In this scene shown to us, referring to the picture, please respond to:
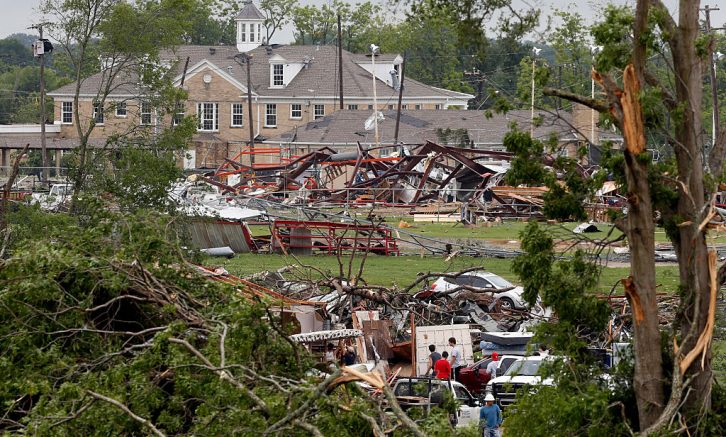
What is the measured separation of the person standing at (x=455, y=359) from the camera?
22489 mm

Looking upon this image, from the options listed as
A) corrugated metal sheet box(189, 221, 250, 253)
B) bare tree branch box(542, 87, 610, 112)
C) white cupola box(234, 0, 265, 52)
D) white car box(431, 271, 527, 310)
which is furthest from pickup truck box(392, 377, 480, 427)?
white cupola box(234, 0, 265, 52)

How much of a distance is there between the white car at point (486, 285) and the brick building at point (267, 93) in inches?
1912

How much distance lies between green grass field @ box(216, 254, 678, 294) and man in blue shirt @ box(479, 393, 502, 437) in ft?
45.1

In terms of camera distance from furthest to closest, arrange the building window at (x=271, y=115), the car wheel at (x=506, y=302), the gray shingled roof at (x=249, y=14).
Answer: the gray shingled roof at (x=249, y=14), the building window at (x=271, y=115), the car wheel at (x=506, y=302)

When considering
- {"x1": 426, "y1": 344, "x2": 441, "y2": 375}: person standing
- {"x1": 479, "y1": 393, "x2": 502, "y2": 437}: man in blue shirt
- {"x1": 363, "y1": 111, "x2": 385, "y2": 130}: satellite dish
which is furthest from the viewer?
{"x1": 363, "y1": 111, "x2": 385, "y2": 130}: satellite dish

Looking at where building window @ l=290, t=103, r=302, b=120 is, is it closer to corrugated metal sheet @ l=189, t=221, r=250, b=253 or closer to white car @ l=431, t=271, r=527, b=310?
corrugated metal sheet @ l=189, t=221, r=250, b=253

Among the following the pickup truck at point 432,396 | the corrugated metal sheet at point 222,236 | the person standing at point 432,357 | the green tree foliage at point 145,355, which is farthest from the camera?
the corrugated metal sheet at point 222,236

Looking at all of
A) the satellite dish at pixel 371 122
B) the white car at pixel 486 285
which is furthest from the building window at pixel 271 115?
the white car at pixel 486 285

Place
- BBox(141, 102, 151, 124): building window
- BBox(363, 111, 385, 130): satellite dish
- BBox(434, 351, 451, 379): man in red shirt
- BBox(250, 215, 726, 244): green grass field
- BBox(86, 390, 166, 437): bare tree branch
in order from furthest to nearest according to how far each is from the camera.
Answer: BBox(363, 111, 385, 130): satellite dish → BBox(250, 215, 726, 244): green grass field → BBox(141, 102, 151, 124): building window → BBox(434, 351, 451, 379): man in red shirt → BBox(86, 390, 166, 437): bare tree branch

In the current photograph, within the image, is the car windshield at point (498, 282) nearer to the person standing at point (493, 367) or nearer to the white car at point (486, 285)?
the white car at point (486, 285)

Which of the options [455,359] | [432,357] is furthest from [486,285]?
[432,357]

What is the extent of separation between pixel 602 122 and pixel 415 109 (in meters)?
68.2

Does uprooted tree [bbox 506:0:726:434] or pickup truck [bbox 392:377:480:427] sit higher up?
uprooted tree [bbox 506:0:726:434]

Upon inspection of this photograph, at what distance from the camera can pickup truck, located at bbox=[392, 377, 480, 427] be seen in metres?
17.2
